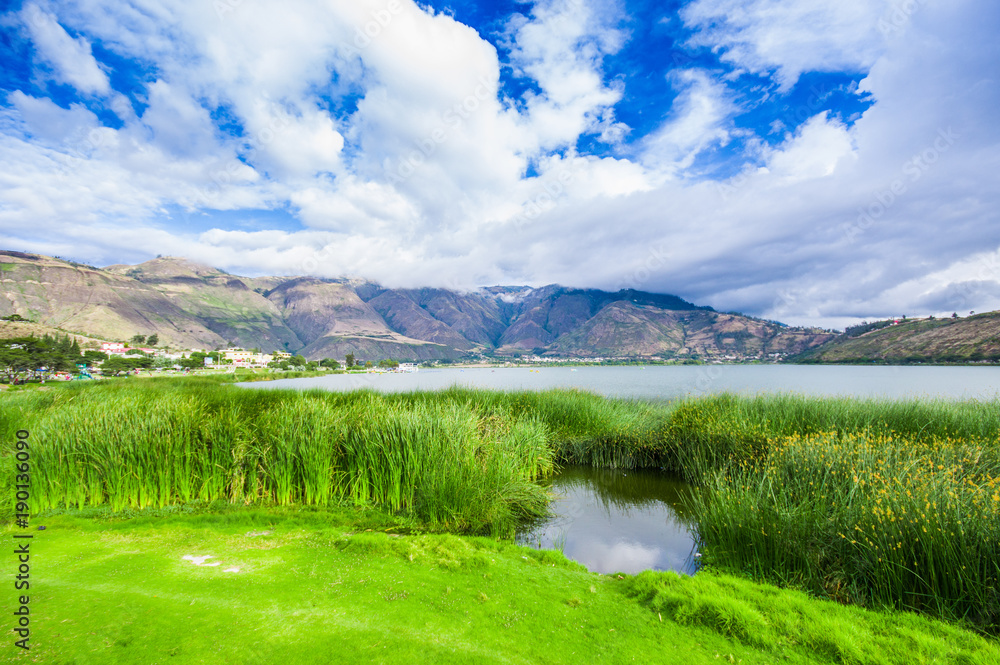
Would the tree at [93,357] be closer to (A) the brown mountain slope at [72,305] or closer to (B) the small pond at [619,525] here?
(A) the brown mountain slope at [72,305]

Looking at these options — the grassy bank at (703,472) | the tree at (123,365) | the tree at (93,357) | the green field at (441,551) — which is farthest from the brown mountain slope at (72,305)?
the green field at (441,551)

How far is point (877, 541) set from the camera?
4652 mm

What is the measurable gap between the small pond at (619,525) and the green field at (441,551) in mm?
757

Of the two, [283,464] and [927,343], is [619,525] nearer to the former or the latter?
[283,464]

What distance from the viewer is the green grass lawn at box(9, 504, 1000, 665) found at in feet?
10.7

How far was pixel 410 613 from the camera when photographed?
3908 millimetres

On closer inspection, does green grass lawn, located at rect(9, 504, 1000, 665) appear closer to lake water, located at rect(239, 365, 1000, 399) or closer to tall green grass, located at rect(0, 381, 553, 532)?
tall green grass, located at rect(0, 381, 553, 532)

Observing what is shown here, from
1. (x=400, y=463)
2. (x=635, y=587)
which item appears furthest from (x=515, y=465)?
(x=635, y=587)

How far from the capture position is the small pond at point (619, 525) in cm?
682

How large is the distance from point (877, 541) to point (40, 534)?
1139cm

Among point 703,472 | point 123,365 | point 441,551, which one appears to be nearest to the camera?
point 441,551

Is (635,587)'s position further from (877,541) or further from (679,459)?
(679,459)

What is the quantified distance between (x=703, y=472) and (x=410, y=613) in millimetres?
7564

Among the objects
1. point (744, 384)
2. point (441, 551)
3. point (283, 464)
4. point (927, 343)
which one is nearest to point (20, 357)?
point (283, 464)
